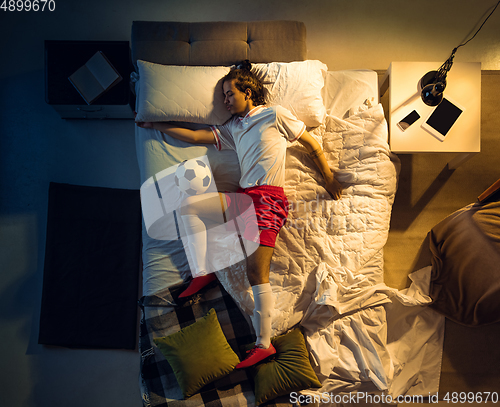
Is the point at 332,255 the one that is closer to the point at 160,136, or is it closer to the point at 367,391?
the point at 367,391

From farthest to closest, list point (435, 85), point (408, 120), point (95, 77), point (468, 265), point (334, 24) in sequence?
point (334, 24)
point (95, 77)
point (408, 120)
point (468, 265)
point (435, 85)

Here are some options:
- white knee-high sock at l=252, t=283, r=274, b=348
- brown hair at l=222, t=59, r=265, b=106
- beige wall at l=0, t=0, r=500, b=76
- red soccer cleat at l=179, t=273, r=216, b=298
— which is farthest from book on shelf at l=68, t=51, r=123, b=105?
white knee-high sock at l=252, t=283, r=274, b=348

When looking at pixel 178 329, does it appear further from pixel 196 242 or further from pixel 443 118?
pixel 443 118

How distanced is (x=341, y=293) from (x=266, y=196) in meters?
0.70

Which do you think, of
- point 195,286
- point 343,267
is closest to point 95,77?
point 195,286

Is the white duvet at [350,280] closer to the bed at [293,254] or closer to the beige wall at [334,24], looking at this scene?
the bed at [293,254]

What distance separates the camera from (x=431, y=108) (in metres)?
1.77

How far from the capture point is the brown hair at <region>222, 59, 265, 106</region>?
1714 mm

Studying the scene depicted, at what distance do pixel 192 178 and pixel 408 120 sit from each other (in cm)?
133

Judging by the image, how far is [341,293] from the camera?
1.69 meters

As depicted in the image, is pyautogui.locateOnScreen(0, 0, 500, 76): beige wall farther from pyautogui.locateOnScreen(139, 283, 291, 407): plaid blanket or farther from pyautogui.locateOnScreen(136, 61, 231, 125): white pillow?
pyautogui.locateOnScreen(139, 283, 291, 407): plaid blanket

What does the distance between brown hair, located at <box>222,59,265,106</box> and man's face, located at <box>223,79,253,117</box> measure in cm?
2

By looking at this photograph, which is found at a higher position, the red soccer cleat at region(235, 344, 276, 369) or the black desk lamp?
the black desk lamp

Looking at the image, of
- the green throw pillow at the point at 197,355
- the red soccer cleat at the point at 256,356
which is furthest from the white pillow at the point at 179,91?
the red soccer cleat at the point at 256,356
